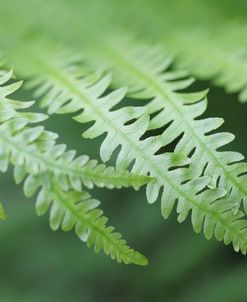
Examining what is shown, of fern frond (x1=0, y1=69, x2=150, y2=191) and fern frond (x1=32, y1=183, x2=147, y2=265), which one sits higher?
fern frond (x1=0, y1=69, x2=150, y2=191)

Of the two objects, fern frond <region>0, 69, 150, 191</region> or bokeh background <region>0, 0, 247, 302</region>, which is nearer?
fern frond <region>0, 69, 150, 191</region>

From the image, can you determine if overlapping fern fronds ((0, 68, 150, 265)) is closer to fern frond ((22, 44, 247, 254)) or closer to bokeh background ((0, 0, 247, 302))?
fern frond ((22, 44, 247, 254))

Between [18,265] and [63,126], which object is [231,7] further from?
[18,265]

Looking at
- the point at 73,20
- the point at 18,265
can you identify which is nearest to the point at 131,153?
the point at 73,20

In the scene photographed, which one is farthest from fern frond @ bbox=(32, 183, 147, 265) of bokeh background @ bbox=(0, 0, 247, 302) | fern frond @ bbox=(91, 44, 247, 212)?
bokeh background @ bbox=(0, 0, 247, 302)

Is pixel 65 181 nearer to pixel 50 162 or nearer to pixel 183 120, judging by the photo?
pixel 50 162

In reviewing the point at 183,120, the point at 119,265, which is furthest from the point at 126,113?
the point at 119,265
